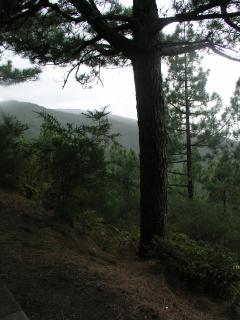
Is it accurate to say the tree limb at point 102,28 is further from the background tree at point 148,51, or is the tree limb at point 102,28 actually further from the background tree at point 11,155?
the background tree at point 11,155

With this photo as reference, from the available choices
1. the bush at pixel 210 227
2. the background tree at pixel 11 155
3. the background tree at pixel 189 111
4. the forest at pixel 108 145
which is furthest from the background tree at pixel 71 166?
the background tree at pixel 189 111

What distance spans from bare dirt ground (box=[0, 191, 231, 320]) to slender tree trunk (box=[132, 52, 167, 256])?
0.60 meters

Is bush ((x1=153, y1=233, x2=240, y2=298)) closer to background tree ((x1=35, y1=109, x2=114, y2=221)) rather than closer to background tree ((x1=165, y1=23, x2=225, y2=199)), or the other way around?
background tree ((x1=35, y1=109, x2=114, y2=221))

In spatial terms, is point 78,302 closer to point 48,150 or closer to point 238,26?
point 48,150

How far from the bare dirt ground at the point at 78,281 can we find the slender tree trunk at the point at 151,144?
604mm

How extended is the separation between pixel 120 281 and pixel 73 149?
6.78ft

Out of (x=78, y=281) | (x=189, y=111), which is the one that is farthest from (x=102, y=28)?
(x=189, y=111)

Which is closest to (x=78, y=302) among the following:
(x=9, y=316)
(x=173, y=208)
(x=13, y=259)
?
(x=9, y=316)

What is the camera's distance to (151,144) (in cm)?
559

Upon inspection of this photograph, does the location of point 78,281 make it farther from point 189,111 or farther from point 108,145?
point 189,111

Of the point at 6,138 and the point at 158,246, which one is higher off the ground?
the point at 6,138

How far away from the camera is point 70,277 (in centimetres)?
365

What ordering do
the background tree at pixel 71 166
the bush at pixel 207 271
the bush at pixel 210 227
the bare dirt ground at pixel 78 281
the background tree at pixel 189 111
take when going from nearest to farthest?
the bare dirt ground at pixel 78 281
the bush at pixel 207 271
the background tree at pixel 71 166
the bush at pixel 210 227
the background tree at pixel 189 111

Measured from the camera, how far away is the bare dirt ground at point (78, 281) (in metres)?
3.17
